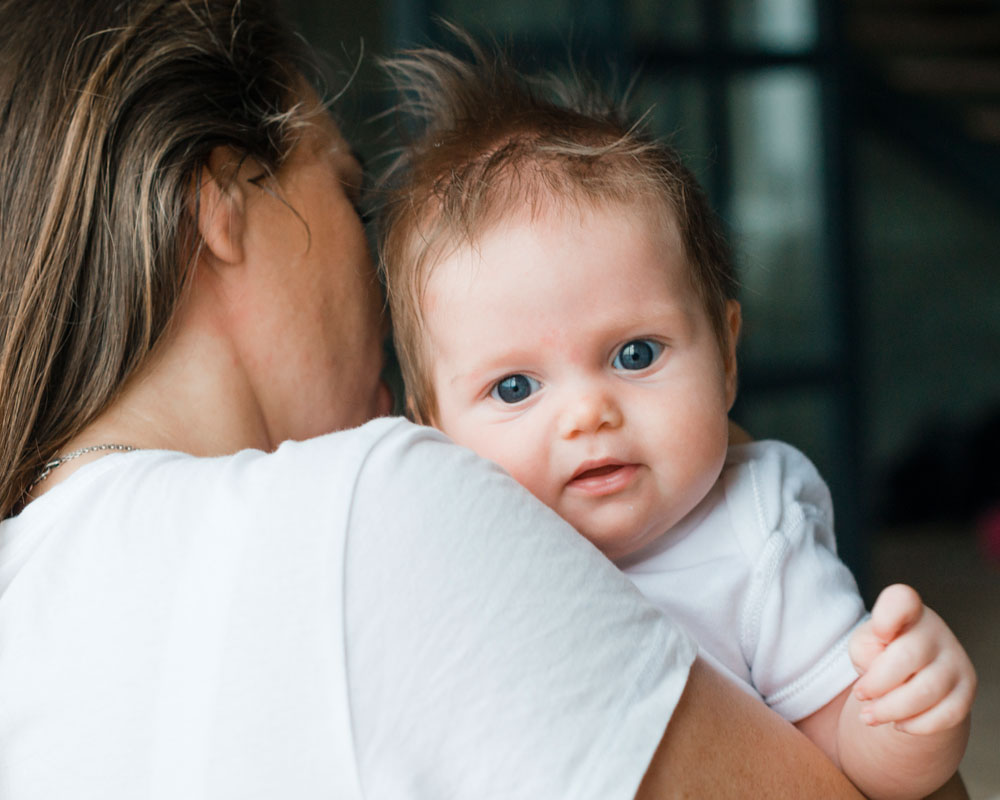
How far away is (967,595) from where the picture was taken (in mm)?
4594

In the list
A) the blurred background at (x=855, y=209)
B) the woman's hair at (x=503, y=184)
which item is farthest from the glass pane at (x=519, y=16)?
the woman's hair at (x=503, y=184)

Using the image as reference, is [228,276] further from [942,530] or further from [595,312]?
[942,530]

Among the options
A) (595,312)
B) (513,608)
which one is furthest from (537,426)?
(513,608)

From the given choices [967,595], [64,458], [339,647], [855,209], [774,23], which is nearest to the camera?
[339,647]

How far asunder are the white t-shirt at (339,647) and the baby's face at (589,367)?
0.67ft

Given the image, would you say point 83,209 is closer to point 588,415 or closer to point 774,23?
point 588,415

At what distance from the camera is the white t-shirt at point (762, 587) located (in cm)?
103

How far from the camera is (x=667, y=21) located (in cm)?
307

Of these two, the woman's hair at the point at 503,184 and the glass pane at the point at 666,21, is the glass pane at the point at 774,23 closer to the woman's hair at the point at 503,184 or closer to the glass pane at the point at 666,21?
the glass pane at the point at 666,21

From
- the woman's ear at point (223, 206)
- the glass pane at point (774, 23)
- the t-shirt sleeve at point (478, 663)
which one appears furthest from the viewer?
the glass pane at point (774, 23)

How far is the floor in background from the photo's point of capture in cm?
322

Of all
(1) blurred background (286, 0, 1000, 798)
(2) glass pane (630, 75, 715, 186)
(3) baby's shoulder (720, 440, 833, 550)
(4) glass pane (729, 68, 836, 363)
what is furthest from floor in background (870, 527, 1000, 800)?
(3) baby's shoulder (720, 440, 833, 550)

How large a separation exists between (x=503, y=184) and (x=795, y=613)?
0.49m

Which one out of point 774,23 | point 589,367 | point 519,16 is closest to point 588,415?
point 589,367
